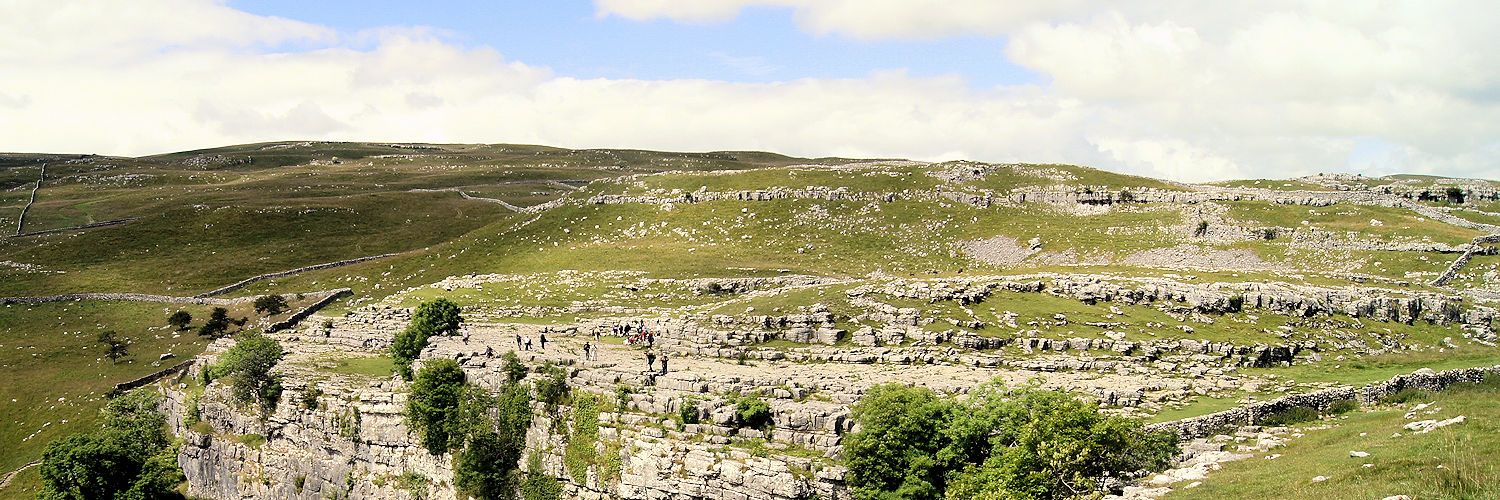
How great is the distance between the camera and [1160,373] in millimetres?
45750

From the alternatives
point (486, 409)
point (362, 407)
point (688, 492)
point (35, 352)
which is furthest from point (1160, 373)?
point (35, 352)

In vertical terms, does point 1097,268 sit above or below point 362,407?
above

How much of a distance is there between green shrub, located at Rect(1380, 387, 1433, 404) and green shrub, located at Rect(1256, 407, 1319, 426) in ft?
14.4

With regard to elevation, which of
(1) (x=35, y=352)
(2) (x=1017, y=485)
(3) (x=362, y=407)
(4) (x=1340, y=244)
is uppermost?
(4) (x=1340, y=244)

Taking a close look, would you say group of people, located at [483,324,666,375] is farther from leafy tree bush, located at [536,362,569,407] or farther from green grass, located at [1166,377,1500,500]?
green grass, located at [1166,377,1500,500]

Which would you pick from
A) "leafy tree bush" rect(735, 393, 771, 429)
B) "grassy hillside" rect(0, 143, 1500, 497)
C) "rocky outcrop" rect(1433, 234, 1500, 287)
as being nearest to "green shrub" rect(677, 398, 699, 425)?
"leafy tree bush" rect(735, 393, 771, 429)

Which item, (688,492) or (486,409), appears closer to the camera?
(688,492)

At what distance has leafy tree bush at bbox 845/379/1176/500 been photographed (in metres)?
29.8

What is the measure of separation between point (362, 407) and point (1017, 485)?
34962mm

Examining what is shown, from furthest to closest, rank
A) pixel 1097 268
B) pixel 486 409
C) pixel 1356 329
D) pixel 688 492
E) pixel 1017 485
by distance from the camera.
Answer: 1. pixel 1097 268
2. pixel 1356 329
3. pixel 486 409
4. pixel 688 492
5. pixel 1017 485

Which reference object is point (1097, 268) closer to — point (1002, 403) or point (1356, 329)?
point (1356, 329)

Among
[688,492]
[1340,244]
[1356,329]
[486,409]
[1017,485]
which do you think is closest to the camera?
[1017,485]

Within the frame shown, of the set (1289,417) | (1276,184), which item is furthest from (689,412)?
(1276,184)

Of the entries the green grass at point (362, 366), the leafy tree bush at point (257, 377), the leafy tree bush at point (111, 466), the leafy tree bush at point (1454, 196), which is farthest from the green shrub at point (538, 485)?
the leafy tree bush at point (1454, 196)
